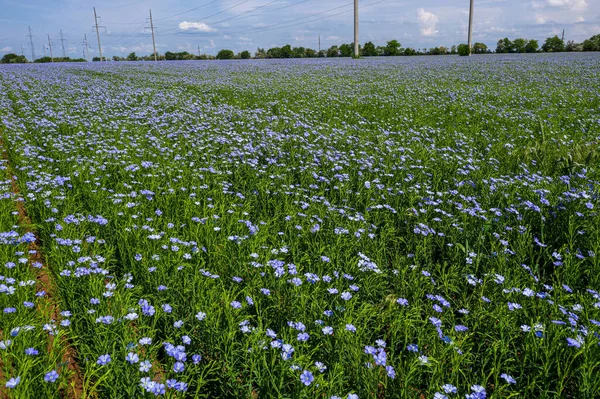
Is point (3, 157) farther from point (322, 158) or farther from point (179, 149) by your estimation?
point (322, 158)

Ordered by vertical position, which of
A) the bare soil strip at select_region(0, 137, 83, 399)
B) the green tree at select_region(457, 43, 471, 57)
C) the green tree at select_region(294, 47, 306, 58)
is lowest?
the bare soil strip at select_region(0, 137, 83, 399)

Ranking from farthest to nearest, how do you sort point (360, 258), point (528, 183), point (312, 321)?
point (528, 183) < point (360, 258) < point (312, 321)

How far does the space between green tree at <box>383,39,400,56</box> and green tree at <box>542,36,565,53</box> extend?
22908mm

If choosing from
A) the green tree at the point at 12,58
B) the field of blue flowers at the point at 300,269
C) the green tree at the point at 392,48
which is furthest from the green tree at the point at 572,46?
the green tree at the point at 12,58

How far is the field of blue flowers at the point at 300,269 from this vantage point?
2359 millimetres

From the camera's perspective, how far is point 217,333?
8.39 feet

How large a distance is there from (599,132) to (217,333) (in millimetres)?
9482

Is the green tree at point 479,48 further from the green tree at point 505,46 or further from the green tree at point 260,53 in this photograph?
the green tree at point 260,53

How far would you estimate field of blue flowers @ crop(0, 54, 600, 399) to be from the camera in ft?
7.74

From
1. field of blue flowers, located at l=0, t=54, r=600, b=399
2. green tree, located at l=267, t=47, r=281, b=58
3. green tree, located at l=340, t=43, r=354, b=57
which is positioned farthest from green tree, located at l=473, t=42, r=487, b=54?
field of blue flowers, located at l=0, t=54, r=600, b=399

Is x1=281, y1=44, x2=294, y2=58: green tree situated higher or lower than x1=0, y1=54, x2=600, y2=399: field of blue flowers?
higher

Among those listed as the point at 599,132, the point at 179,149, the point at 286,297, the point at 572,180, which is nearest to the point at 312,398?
the point at 286,297

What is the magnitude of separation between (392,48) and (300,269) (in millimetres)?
71852

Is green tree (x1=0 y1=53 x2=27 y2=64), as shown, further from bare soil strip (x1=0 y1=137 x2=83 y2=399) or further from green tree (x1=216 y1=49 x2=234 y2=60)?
bare soil strip (x1=0 y1=137 x2=83 y2=399)
